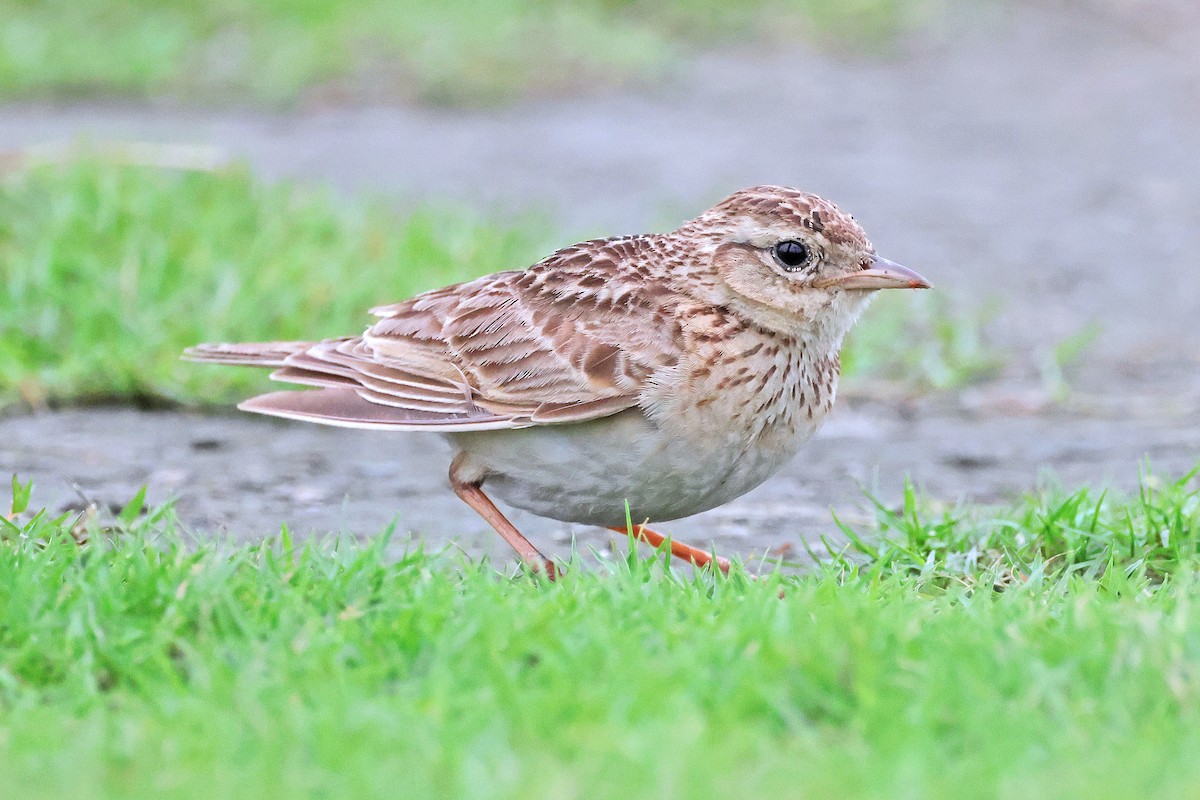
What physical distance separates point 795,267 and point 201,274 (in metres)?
3.76

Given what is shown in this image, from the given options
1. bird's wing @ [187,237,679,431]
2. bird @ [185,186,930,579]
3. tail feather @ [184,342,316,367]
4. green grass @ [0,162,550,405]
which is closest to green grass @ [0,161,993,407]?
green grass @ [0,162,550,405]

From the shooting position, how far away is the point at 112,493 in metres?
5.72

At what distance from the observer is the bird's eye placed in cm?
504

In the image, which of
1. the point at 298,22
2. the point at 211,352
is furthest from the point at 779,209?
the point at 298,22

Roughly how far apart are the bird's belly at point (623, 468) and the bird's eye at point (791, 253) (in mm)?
531

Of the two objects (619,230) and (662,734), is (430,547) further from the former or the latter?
(619,230)

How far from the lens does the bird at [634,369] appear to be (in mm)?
4777

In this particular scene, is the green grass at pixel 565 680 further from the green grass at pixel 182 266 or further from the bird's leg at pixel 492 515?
the green grass at pixel 182 266

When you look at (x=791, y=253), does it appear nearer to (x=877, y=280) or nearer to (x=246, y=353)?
(x=877, y=280)

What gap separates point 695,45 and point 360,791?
1431 centimetres

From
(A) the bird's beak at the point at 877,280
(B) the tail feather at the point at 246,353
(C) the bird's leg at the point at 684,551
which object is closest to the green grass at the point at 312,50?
(B) the tail feather at the point at 246,353

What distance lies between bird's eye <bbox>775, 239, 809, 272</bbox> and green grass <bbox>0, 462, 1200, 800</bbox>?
3.28 ft

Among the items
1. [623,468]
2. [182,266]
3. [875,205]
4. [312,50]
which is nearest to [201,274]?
[182,266]

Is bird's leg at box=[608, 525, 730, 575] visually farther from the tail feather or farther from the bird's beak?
the tail feather
